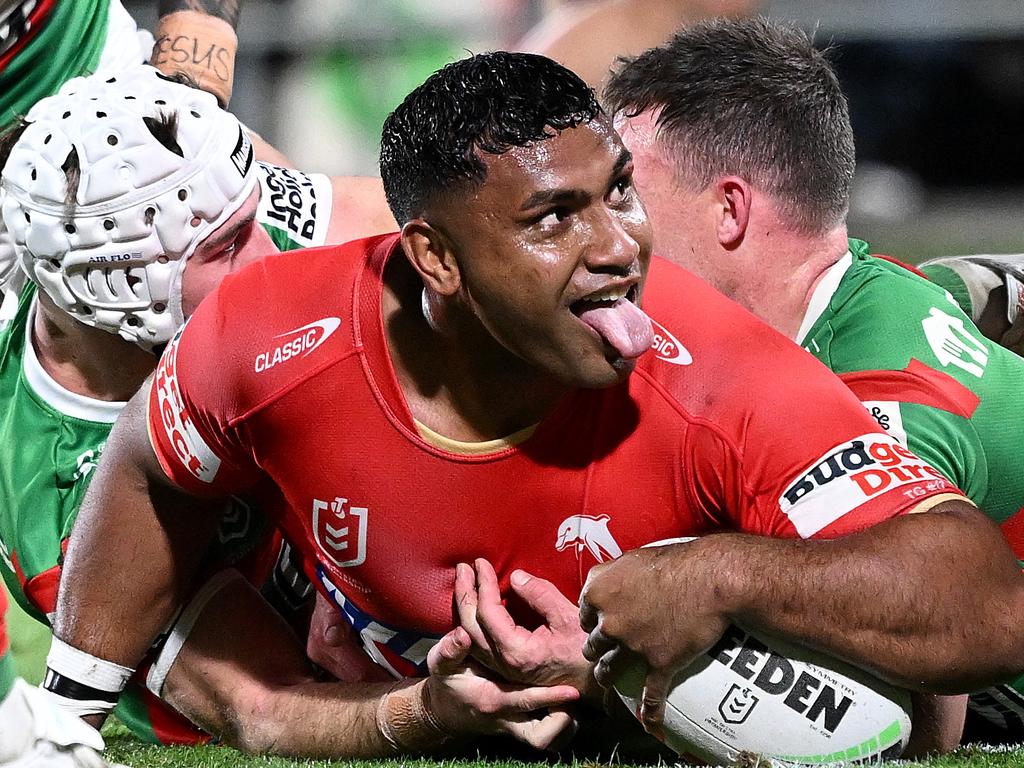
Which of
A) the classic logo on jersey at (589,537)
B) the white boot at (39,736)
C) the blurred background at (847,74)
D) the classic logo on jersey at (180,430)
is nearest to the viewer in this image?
the white boot at (39,736)

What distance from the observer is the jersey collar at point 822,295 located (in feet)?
16.1

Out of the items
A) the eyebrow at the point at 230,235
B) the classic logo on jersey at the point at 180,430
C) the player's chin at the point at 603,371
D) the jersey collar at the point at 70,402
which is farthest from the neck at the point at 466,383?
the jersey collar at the point at 70,402

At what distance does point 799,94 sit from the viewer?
5.23 m

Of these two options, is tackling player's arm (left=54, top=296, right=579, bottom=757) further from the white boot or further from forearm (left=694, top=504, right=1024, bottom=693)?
the white boot

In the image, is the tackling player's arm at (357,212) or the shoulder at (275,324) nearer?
the shoulder at (275,324)

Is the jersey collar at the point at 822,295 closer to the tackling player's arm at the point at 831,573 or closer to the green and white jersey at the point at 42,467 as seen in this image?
the tackling player's arm at the point at 831,573

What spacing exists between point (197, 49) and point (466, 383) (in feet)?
11.2

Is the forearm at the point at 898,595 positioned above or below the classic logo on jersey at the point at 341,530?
above

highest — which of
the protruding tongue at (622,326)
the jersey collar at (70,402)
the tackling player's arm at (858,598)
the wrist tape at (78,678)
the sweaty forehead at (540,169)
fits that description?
the sweaty forehead at (540,169)

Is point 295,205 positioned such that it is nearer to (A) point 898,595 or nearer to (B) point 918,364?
(B) point 918,364

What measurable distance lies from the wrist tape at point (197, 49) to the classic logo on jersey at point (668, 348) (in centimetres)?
338

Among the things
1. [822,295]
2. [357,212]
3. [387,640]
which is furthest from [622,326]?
[357,212]

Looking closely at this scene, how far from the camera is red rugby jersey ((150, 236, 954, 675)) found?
3.75 meters

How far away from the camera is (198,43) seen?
6.88 meters
